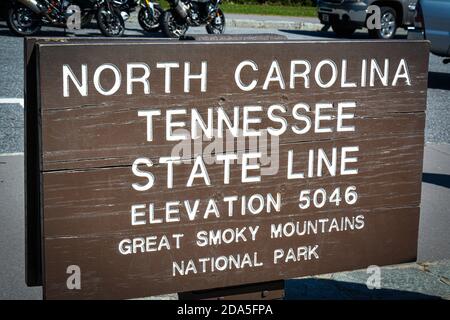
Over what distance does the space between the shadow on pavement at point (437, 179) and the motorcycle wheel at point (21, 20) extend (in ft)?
30.5

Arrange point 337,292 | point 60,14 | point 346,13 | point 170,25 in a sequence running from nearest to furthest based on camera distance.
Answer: point 337,292 → point 60,14 → point 170,25 → point 346,13

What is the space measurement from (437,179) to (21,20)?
376 inches

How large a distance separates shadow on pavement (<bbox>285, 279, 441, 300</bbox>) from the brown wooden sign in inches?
50.6

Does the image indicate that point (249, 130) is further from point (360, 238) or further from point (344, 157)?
point (360, 238)

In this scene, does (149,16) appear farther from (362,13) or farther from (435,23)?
(435,23)

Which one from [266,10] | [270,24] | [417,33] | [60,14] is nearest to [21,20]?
[60,14]

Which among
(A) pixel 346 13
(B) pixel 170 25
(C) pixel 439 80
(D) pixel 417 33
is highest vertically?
(A) pixel 346 13

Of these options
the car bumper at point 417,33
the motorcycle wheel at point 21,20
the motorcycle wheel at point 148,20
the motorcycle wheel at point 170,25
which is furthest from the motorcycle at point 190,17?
the car bumper at point 417,33

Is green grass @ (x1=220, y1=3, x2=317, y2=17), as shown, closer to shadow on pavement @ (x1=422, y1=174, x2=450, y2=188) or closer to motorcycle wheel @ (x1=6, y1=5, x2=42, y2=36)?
motorcycle wheel @ (x1=6, y1=5, x2=42, y2=36)

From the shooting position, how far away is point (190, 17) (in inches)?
623

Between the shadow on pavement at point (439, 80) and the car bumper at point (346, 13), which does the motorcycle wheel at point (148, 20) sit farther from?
the shadow on pavement at point (439, 80)

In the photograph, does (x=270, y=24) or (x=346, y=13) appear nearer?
(x=346, y=13)

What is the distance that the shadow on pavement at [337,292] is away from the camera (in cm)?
432
